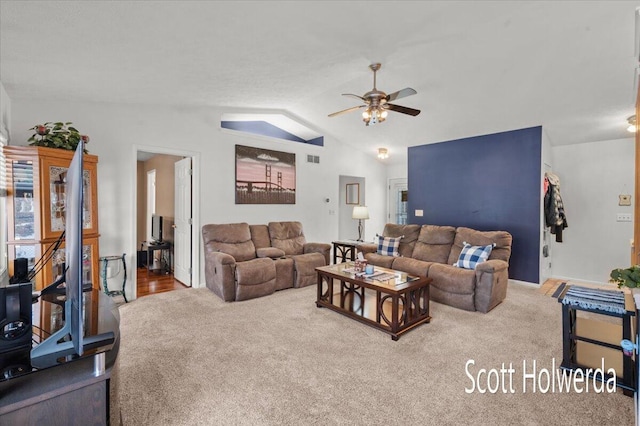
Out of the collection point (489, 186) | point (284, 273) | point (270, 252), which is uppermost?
point (489, 186)

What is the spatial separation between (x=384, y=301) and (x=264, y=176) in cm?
307

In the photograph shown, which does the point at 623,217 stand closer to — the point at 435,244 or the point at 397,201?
the point at 435,244

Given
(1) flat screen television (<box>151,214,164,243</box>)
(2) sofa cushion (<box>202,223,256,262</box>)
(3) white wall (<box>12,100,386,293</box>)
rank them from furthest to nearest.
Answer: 1. (1) flat screen television (<box>151,214,164,243</box>)
2. (2) sofa cushion (<box>202,223,256,262</box>)
3. (3) white wall (<box>12,100,386,293</box>)

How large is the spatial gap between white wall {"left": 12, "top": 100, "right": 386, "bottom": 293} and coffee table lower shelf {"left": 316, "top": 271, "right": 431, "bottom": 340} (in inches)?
88.2

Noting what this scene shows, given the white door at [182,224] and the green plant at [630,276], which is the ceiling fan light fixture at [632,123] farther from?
the white door at [182,224]

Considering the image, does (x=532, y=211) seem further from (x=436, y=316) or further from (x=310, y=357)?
(x=310, y=357)

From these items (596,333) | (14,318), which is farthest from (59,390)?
(596,333)

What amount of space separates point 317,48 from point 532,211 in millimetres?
3950

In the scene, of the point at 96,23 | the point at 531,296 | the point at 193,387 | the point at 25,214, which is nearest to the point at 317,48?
the point at 96,23

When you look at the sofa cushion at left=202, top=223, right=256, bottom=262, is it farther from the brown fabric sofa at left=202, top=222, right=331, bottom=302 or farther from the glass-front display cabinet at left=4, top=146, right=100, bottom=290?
the glass-front display cabinet at left=4, top=146, right=100, bottom=290

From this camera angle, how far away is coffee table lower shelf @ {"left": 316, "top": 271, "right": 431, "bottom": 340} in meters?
2.96

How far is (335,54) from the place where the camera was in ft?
10.0

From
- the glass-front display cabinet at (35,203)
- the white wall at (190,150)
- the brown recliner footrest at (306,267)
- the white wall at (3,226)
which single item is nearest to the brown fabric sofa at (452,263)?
the brown recliner footrest at (306,267)

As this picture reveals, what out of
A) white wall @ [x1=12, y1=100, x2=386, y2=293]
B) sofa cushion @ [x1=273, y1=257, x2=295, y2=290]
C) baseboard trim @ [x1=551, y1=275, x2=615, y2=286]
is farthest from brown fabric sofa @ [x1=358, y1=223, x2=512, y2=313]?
baseboard trim @ [x1=551, y1=275, x2=615, y2=286]
